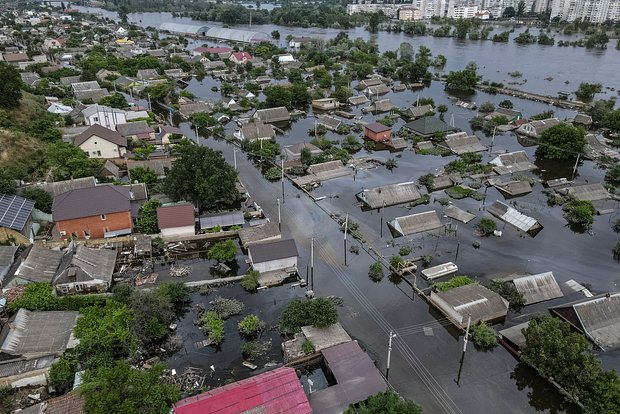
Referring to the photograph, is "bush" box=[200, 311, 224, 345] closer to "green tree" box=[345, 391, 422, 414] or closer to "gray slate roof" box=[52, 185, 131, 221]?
"green tree" box=[345, 391, 422, 414]

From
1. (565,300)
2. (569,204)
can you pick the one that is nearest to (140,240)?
(565,300)

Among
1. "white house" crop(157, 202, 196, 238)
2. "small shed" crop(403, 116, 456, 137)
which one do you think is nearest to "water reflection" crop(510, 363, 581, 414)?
"white house" crop(157, 202, 196, 238)

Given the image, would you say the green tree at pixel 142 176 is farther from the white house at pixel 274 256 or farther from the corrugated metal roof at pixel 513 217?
the corrugated metal roof at pixel 513 217

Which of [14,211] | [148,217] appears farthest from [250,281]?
[14,211]

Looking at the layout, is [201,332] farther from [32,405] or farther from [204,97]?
[204,97]

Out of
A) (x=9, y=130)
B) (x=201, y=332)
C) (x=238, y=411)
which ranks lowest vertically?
(x=201, y=332)

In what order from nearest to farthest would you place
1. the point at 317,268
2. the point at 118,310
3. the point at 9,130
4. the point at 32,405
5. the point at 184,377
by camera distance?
the point at 32,405, the point at 184,377, the point at 118,310, the point at 317,268, the point at 9,130
